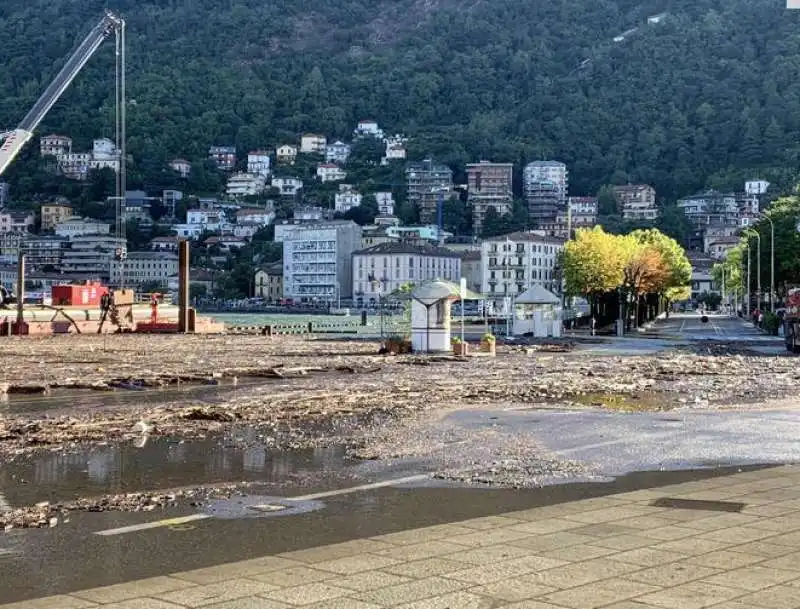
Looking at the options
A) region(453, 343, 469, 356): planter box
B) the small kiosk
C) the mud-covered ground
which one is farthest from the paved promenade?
region(453, 343, 469, 356): planter box

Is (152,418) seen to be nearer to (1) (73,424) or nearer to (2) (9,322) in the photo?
(1) (73,424)

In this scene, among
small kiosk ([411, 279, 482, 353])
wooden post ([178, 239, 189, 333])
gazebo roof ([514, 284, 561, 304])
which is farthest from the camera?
wooden post ([178, 239, 189, 333])

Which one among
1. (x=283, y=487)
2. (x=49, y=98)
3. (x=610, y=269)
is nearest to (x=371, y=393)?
(x=283, y=487)

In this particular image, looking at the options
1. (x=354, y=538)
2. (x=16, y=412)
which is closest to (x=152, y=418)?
(x=16, y=412)

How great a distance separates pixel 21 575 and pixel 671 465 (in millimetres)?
8328

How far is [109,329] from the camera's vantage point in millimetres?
81938

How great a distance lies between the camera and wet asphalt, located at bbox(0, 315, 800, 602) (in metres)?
8.91

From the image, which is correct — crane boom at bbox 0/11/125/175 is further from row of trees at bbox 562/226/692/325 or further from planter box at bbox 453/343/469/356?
planter box at bbox 453/343/469/356

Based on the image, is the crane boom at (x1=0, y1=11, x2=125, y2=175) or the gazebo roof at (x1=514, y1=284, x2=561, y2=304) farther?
the crane boom at (x1=0, y1=11, x2=125, y2=175)

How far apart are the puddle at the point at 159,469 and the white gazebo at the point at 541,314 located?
177 feet

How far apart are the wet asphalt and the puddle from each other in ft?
0.07

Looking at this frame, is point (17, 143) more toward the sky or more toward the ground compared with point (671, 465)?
more toward the sky

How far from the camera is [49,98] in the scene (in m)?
96.7

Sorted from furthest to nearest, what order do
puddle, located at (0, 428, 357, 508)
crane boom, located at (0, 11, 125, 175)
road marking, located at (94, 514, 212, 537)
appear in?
crane boom, located at (0, 11, 125, 175)
puddle, located at (0, 428, 357, 508)
road marking, located at (94, 514, 212, 537)
